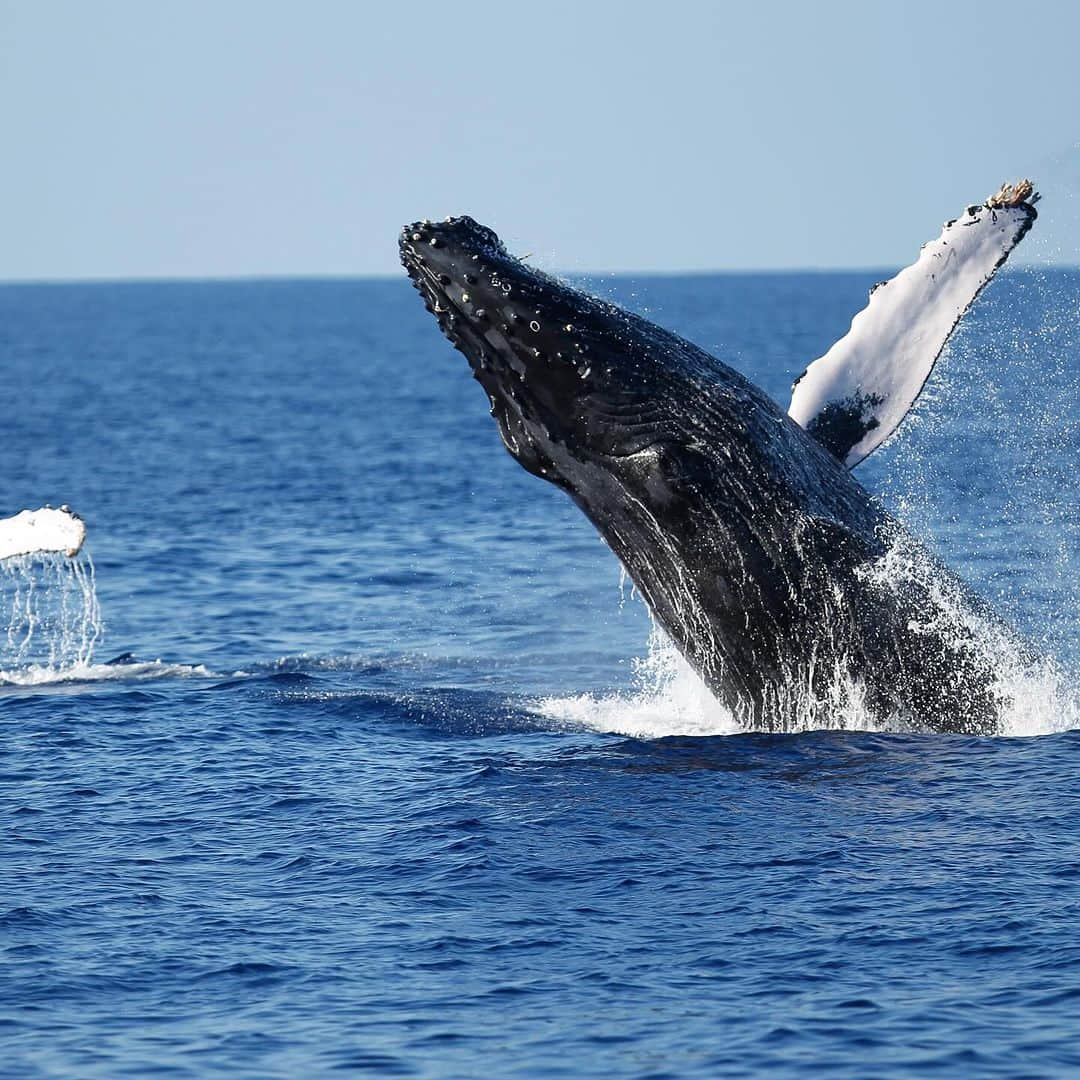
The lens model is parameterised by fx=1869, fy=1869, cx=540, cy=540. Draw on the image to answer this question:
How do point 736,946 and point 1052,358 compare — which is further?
point 1052,358

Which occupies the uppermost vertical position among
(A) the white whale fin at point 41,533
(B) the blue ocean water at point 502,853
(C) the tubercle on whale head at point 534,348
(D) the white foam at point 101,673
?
(C) the tubercle on whale head at point 534,348

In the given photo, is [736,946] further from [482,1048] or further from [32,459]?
[32,459]

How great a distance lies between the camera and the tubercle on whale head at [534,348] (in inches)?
503

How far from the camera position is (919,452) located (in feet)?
126

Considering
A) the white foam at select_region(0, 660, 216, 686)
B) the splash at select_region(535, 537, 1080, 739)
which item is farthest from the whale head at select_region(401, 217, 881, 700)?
the white foam at select_region(0, 660, 216, 686)

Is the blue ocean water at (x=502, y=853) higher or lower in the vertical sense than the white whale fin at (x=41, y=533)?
lower

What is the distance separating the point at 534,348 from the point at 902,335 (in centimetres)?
334

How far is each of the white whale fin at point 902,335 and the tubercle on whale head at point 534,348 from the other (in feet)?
6.65

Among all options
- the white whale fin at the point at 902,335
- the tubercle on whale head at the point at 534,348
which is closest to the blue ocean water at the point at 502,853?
the white whale fin at the point at 902,335

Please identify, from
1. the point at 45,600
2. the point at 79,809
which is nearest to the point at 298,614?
the point at 45,600

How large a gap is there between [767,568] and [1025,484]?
19.9 metres

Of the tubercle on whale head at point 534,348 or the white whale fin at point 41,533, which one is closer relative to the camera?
the tubercle on whale head at point 534,348

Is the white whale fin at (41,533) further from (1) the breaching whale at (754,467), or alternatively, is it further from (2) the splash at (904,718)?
(2) the splash at (904,718)

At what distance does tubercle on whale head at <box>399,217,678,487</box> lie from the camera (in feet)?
41.9
